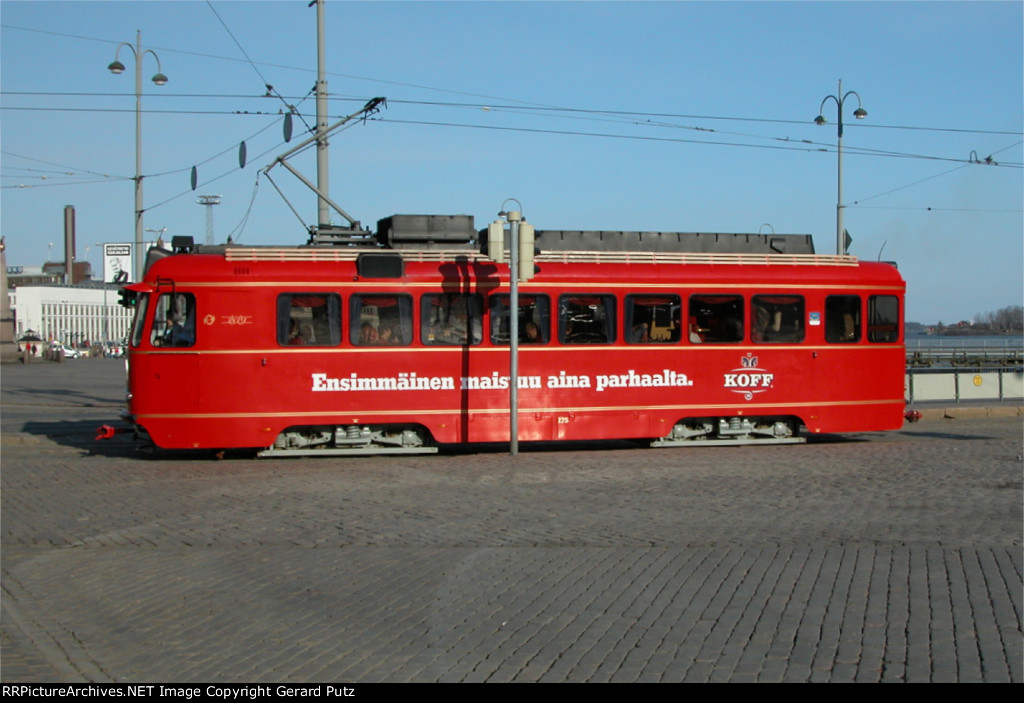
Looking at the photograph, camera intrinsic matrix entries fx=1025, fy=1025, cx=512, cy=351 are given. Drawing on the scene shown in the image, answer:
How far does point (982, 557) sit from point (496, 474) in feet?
19.7

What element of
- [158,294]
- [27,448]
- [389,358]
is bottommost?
[27,448]

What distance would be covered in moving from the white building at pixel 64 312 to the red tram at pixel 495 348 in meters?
87.1

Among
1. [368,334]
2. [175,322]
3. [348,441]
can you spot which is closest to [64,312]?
[175,322]

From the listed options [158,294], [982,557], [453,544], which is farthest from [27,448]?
[982,557]

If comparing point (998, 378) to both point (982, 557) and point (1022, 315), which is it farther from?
point (1022, 315)

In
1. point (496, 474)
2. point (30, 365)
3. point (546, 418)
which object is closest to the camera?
point (496, 474)

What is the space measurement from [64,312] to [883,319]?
110 metres

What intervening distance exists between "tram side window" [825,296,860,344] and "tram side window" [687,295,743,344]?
4.94 feet

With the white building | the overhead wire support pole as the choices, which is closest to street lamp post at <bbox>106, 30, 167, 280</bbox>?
the overhead wire support pole

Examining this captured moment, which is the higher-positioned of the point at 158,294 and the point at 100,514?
the point at 158,294

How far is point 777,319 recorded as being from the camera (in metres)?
15.7

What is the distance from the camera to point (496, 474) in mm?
12422

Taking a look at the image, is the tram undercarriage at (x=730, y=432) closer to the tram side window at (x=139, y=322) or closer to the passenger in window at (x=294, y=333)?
the passenger in window at (x=294, y=333)

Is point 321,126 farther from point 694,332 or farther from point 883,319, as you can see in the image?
point 883,319
